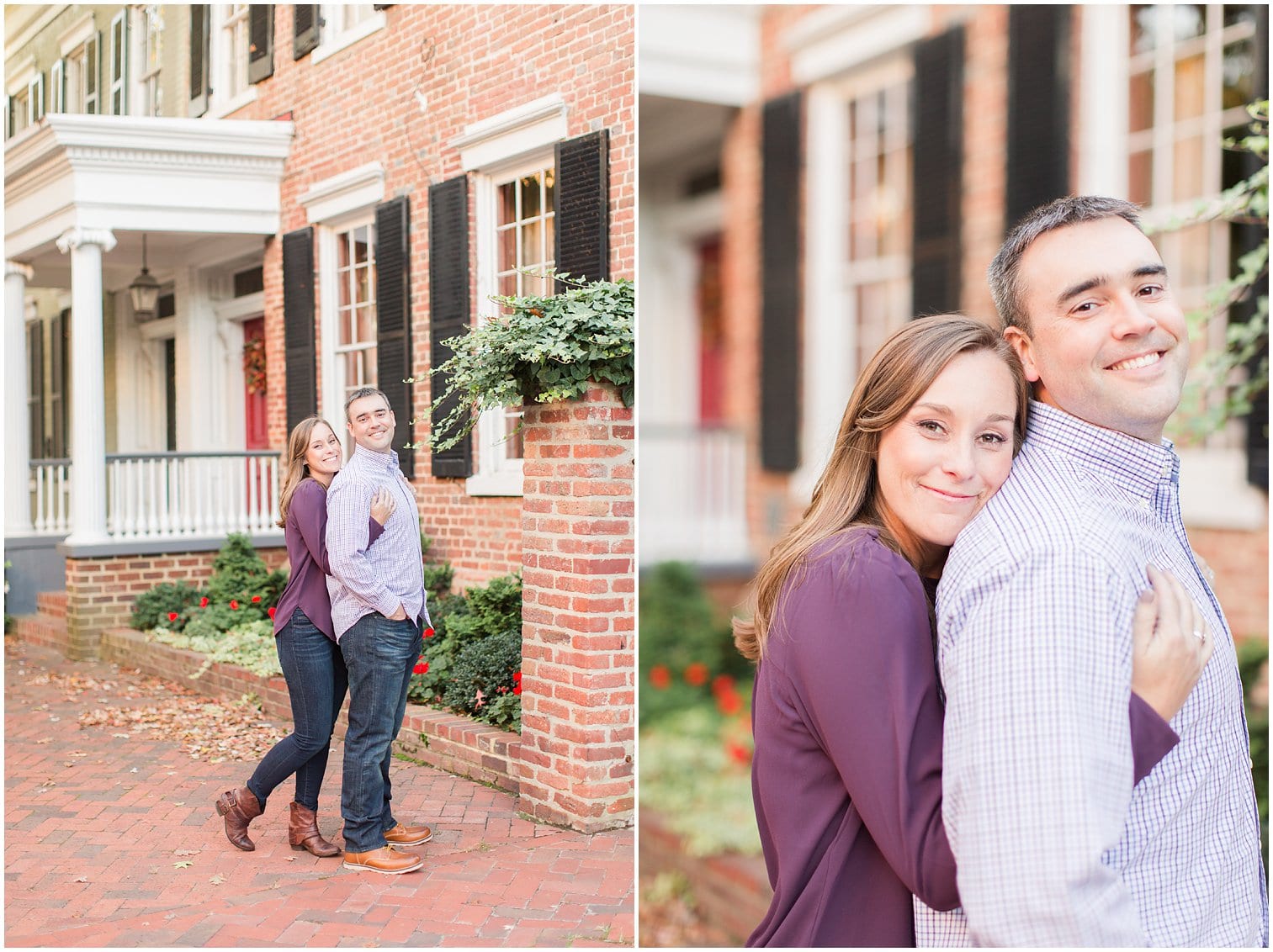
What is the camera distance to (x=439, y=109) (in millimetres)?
3504

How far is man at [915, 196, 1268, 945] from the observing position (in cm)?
116

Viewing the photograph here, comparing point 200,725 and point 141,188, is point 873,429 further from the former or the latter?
point 141,188

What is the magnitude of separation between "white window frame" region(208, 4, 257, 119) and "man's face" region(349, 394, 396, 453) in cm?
127

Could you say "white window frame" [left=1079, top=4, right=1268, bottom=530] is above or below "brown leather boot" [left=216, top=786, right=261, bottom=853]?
above

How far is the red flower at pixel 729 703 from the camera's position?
4.65 m

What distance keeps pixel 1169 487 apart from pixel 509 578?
7.89 ft

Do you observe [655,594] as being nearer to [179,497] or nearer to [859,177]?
[179,497]

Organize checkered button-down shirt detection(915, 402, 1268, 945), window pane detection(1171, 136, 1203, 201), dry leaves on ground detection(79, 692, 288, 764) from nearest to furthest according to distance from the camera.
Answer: checkered button-down shirt detection(915, 402, 1268, 945)
dry leaves on ground detection(79, 692, 288, 764)
window pane detection(1171, 136, 1203, 201)

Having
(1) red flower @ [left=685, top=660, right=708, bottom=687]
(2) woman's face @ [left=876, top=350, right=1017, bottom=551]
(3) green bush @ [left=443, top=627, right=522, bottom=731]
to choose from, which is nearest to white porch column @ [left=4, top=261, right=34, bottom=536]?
(3) green bush @ [left=443, top=627, right=522, bottom=731]

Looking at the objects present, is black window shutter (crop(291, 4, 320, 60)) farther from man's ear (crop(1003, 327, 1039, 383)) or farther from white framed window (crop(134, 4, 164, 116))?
man's ear (crop(1003, 327, 1039, 383))

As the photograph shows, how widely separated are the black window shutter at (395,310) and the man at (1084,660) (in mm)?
2210

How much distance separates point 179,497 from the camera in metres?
3.83

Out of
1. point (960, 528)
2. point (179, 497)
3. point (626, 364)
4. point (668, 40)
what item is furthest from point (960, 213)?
point (960, 528)

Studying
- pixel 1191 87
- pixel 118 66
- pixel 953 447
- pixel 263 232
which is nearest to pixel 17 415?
pixel 263 232
